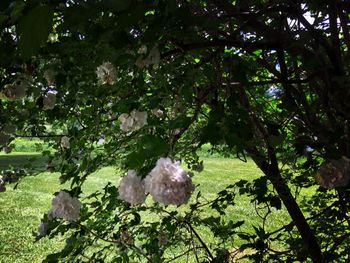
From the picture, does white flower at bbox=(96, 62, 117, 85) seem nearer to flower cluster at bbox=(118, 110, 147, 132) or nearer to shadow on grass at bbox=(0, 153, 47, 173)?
flower cluster at bbox=(118, 110, 147, 132)

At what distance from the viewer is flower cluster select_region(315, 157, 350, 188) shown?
4.14 feet

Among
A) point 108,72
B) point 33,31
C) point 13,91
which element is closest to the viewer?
point 33,31

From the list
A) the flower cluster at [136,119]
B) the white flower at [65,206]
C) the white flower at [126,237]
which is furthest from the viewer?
the white flower at [126,237]

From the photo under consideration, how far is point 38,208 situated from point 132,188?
8.98 m

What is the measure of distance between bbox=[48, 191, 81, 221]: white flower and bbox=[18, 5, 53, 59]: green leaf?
3.96ft

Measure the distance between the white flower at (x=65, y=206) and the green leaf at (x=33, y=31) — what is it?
1.21 meters

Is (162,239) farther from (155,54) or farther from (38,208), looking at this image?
(38,208)

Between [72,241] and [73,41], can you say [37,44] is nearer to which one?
[73,41]

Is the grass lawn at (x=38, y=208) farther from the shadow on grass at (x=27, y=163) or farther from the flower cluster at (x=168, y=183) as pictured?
the flower cluster at (x=168, y=183)

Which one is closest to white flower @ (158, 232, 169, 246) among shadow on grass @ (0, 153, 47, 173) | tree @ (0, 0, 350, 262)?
tree @ (0, 0, 350, 262)

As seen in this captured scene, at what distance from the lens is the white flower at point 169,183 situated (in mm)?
953

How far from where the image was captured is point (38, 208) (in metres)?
9.30

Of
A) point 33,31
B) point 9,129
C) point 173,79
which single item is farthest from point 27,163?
point 33,31

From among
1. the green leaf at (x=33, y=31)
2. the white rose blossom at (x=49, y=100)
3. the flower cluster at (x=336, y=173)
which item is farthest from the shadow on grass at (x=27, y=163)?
the green leaf at (x=33, y=31)
